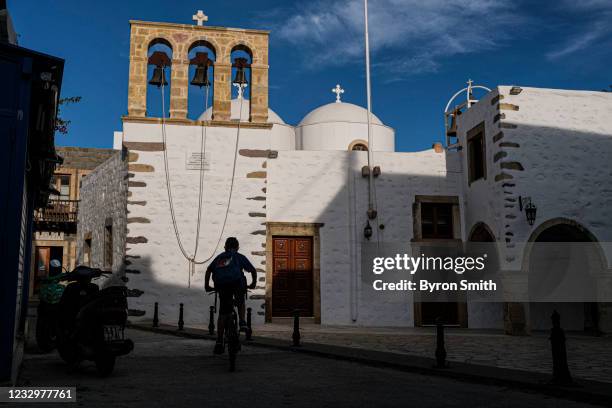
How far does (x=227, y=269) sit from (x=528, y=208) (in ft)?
30.7

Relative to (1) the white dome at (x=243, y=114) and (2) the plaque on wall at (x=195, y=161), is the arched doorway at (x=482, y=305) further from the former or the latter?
(1) the white dome at (x=243, y=114)

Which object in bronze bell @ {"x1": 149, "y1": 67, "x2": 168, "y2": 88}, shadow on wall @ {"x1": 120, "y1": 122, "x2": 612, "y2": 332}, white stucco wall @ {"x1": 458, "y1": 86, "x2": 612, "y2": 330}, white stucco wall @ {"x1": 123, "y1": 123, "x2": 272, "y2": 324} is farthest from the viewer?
bronze bell @ {"x1": 149, "y1": 67, "x2": 168, "y2": 88}

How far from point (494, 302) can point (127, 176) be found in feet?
34.1

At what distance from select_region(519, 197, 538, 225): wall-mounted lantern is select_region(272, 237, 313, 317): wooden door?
5631 millimetres

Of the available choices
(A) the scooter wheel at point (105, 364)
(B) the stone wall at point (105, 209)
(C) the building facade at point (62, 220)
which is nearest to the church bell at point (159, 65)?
(B) the stone wall at point (105, 209)

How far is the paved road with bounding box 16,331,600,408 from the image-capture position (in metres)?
5.32

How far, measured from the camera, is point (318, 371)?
24.1 feet

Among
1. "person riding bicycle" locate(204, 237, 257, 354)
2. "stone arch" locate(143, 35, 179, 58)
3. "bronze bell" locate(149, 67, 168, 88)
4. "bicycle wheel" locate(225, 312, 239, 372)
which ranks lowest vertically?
"bicycle wheel" locate(225, 312, 239, 372)

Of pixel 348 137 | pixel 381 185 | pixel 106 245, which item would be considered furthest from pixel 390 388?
pixel 348 137

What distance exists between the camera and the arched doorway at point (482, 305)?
17094mm

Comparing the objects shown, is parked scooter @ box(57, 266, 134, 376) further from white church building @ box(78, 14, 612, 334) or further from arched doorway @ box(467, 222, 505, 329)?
arched doorway @ box(467, 222, 505, 329)

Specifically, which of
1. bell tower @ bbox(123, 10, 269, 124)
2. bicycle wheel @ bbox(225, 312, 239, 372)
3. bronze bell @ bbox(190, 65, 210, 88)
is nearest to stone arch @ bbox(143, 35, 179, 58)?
bell tower @ bbox(123, 10, 269, 124)

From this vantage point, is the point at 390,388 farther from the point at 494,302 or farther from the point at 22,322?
the point at 494,302

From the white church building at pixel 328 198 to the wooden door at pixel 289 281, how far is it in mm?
31
